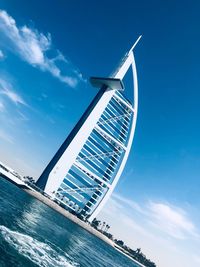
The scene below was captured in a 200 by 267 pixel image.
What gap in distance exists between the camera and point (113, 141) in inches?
4375

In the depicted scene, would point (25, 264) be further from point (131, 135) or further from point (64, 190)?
point (131, 135)

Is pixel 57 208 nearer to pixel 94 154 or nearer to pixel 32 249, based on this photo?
pixel 94 154

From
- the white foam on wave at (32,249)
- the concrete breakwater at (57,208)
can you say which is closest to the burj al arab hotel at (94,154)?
the concrete breakwater at (57,208)

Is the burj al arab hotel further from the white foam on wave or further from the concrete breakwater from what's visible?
the white foam on wave

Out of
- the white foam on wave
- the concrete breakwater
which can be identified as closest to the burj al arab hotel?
the concrete breakwater

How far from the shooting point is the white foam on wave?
26.4 metres

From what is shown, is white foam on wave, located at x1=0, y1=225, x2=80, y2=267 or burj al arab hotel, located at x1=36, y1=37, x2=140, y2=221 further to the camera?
burj al arab hotel, located at x1=36, y1=37, x2=140, y2=221

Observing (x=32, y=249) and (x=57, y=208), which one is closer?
(x=32, y=249)

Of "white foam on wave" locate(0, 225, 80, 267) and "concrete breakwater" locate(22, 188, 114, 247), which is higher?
"concrete breakwater" locate(22, 188, 114, 247)

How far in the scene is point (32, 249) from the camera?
93.0 ft

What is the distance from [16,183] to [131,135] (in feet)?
133

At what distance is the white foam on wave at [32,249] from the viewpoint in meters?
26.4

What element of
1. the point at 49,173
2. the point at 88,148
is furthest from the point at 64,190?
the point at 88,148

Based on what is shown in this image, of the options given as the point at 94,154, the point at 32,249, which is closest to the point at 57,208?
the point at 94,154
